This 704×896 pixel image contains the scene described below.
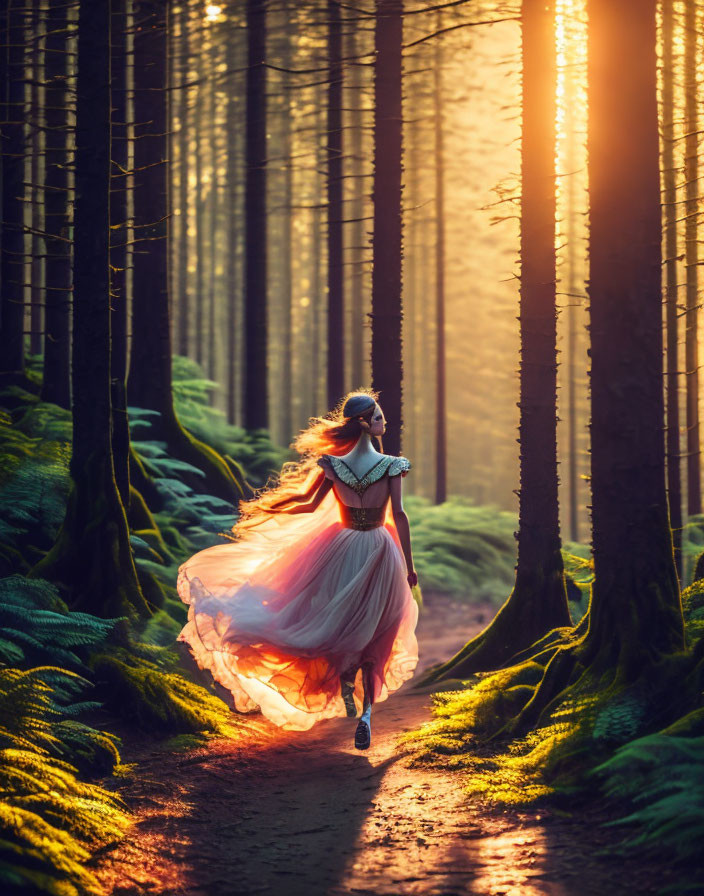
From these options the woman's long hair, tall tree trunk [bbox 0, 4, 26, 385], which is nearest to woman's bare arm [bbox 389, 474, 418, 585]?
the woman's long hair

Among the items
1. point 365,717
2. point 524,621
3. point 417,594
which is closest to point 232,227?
point 417,594

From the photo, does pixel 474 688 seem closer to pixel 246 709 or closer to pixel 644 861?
pixel 246 709

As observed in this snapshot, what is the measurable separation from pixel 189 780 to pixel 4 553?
3.65 meters

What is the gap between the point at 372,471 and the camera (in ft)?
24.6

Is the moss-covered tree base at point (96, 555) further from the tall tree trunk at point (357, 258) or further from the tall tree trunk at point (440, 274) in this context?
the tall tree trunk at point (357, 258)

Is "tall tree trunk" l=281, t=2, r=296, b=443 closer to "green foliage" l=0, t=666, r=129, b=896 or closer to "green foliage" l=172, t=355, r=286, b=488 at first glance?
"green foliage" l=172, t=355, r=286, b=488

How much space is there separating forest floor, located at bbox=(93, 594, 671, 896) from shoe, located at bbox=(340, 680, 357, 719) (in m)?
0.33

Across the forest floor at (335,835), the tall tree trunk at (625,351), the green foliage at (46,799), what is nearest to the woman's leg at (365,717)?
the forest floor at (335,835)

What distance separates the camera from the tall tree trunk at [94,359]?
8.59 meters

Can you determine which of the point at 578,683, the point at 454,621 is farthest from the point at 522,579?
the point at 454,621

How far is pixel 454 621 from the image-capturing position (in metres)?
17.7

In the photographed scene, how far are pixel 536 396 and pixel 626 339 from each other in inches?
122

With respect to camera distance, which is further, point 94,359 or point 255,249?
point 255,249

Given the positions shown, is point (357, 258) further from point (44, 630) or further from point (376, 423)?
point (44, 630)
